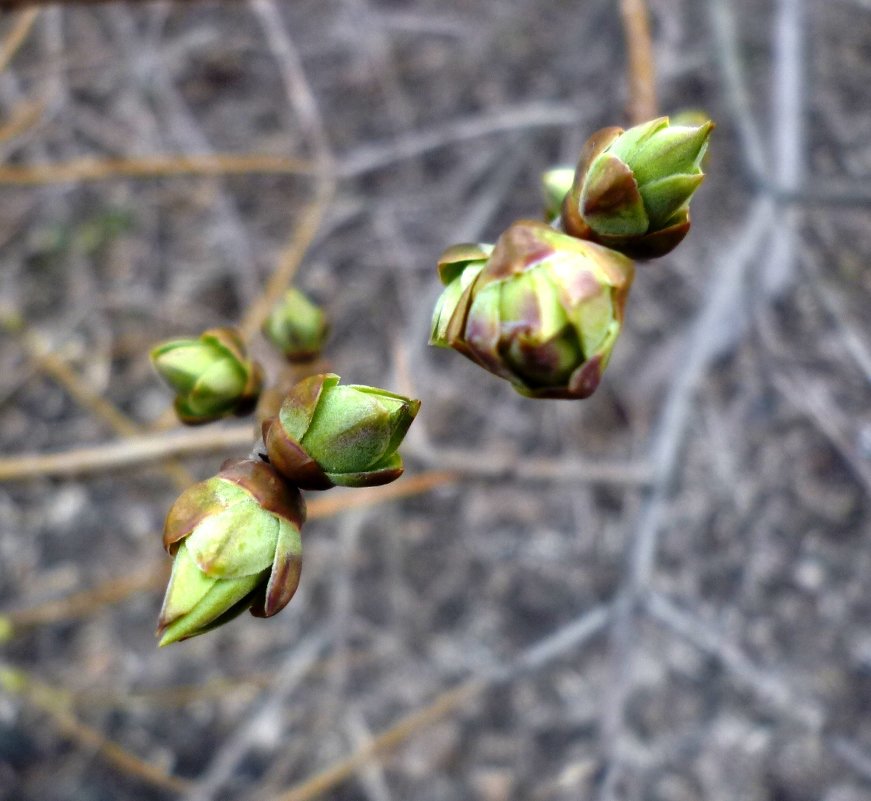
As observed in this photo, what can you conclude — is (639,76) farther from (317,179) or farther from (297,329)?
(317,179)

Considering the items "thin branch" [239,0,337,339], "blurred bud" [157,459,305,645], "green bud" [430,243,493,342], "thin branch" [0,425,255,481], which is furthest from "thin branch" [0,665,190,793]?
"green bud" [430,243,493,342]

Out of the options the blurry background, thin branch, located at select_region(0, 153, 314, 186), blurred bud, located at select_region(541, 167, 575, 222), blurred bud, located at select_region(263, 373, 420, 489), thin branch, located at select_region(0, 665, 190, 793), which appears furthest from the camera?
thin branch, located at select_region(0, 665, 190, 793)

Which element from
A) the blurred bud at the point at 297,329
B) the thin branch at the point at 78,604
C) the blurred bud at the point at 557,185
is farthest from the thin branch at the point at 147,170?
the blurred bud at the point at 557,185

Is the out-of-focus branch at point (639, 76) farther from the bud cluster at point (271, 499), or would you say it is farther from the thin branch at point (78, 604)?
the thin branch at point (78, 604)

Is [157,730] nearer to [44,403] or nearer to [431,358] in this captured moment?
[44,403]

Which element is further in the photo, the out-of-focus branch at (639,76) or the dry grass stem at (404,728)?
the dry grass stem at (404,728)

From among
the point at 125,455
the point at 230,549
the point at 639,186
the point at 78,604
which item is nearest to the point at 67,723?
the point at 78,604

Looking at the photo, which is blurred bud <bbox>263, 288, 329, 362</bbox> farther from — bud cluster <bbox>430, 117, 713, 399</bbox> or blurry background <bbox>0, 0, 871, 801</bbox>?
blurry background <bbox>0, 0, 871, 801</bbox>
